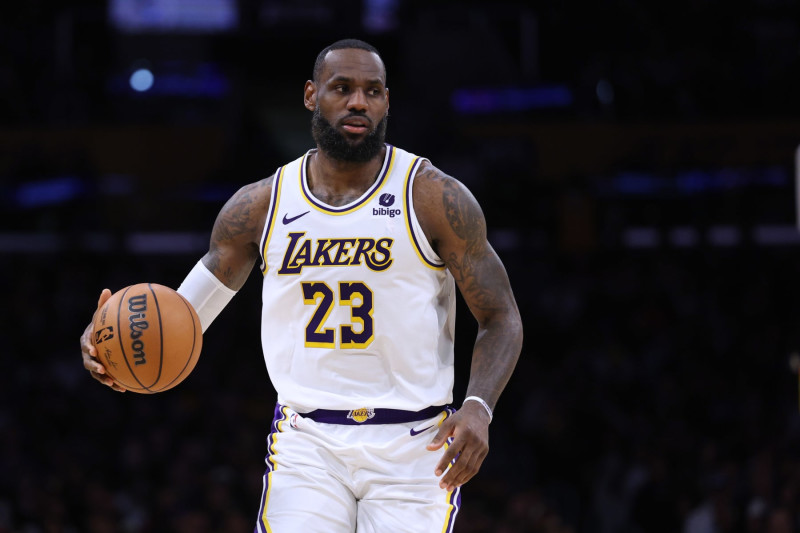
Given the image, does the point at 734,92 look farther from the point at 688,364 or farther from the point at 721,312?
the point at 688,364

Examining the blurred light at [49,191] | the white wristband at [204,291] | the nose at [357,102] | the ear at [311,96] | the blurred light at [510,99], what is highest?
the blurred light at [510,99]

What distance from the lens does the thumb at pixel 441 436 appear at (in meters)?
3.79

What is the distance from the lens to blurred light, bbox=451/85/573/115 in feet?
41.8

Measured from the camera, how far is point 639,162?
12.2 m

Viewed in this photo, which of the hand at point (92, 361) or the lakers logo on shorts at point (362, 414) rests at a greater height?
the hand at point (92, 361)

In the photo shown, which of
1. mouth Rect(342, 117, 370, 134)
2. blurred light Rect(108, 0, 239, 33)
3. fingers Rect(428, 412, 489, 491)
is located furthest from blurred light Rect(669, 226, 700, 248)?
fingers Rect(428, 412, 489, 491)

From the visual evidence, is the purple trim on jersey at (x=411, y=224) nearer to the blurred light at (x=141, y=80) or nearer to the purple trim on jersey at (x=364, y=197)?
the purple trim on jersey at (x=364, y=197)

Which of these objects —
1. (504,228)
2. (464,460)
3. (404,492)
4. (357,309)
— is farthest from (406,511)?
(504,228)

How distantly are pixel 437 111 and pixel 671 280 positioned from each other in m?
3.33

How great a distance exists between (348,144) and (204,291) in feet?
2.79

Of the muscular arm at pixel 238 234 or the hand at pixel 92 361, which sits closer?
the hand at pixel 92 361

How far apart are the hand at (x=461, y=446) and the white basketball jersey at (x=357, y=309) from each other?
29 cm

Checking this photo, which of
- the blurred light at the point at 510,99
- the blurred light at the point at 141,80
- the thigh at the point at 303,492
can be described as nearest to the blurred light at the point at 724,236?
the blurred light at the point at 510,99

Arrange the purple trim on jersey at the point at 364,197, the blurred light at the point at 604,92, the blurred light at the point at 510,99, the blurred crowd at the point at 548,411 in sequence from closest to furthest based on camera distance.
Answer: the purple trim on jersey at the point at 364,197
the blurred crowd at the point at 548,411
the blurred light at the point at 604,92
the blurred light at the point at 510,99
